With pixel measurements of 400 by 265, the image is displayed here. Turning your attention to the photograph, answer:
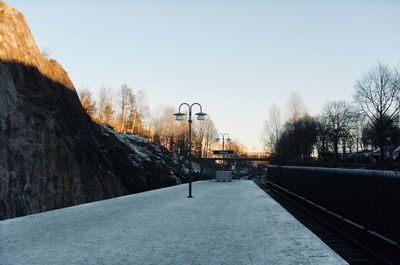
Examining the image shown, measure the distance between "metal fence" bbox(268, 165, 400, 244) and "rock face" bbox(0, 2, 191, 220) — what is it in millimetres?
13129

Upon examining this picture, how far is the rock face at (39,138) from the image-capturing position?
57.1ft

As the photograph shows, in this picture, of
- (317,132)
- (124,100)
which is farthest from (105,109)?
(317,132)

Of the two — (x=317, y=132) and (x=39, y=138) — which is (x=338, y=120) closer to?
(x=317, y=132)

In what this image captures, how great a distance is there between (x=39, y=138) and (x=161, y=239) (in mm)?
13384

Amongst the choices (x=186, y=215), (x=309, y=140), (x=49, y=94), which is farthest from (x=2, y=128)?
(x=309, y=140)

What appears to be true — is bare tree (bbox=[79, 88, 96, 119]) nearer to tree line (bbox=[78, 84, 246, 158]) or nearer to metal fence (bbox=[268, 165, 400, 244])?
tree line (bbox=[78, 84, 246, 158])

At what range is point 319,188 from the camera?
16.8 m

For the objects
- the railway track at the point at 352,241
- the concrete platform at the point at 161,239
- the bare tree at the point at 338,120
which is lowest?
the railway track at the point at 352,241

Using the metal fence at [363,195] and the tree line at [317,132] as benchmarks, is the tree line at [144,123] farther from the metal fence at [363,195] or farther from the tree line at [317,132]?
the metal fence at [363,195]

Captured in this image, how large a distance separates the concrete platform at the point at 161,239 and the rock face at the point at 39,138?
3776 millimetres

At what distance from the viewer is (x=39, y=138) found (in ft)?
66.9

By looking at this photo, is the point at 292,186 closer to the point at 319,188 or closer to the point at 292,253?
the point at 319,188

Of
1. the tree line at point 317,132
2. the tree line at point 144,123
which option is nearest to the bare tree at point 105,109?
the tree line at point 144,123

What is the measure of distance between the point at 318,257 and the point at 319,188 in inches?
373
